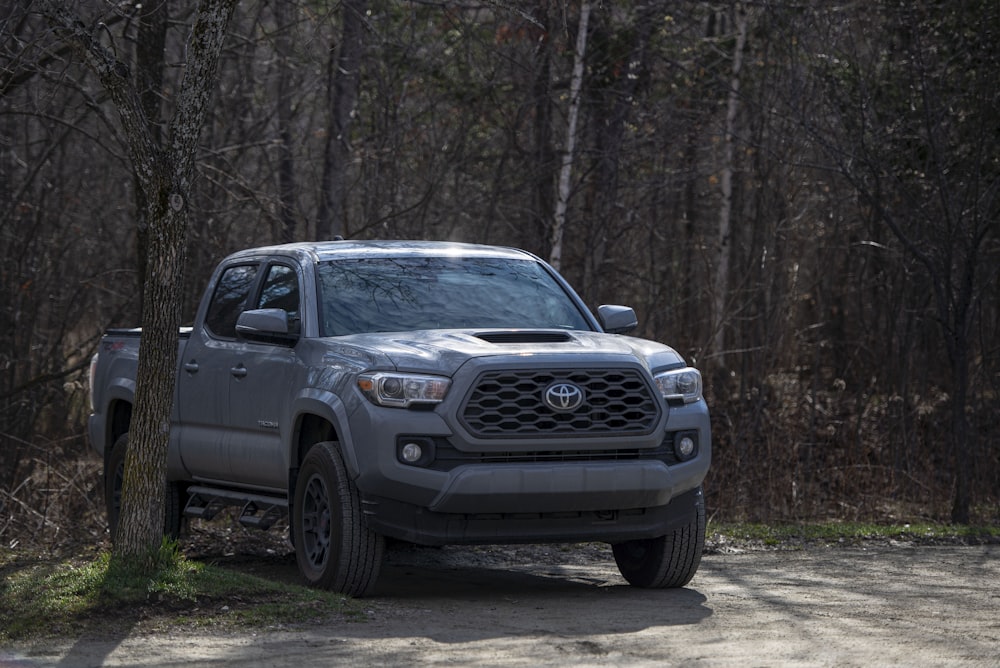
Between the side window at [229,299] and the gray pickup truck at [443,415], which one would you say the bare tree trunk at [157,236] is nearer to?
the gray pickup truck at [443,415]

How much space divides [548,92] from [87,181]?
9.36m

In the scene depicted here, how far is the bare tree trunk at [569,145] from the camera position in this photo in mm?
17375

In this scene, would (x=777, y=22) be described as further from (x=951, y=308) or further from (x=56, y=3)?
(x=56, y=3)

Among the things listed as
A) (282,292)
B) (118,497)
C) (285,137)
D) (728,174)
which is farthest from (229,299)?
(728,174)

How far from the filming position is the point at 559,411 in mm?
7773

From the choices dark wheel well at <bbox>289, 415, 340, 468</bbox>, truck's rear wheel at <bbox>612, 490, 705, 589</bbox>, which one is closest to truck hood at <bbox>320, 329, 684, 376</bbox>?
dark wheel well at <bbox>289, 415, 340, 468</bbox>

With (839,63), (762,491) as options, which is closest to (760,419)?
(762,491)

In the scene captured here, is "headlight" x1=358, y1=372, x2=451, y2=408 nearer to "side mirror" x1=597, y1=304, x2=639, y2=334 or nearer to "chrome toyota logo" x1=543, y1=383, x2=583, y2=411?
"chrome toyota logo" x1=543, y1=383, x2=583, y2=411

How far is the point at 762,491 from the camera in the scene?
14.7 meters

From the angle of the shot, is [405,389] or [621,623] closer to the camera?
[621,623]

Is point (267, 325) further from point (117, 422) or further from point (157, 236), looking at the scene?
point (117, 422)

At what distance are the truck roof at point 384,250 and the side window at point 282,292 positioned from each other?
13cm

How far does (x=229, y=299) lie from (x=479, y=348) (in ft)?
9.27

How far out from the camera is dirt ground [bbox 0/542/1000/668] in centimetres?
647
